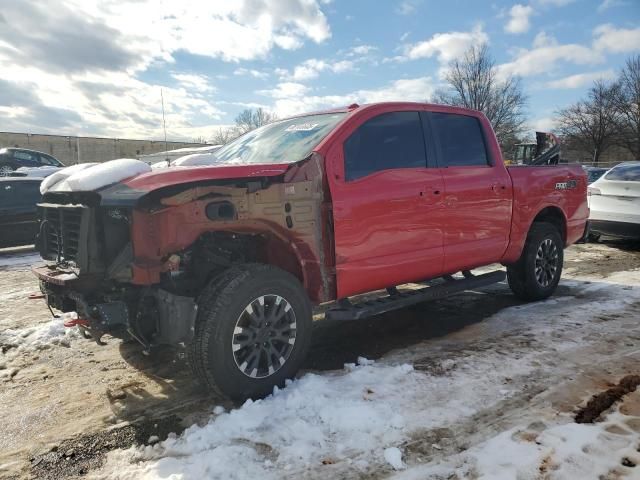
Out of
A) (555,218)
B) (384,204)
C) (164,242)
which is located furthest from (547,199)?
(164,242)

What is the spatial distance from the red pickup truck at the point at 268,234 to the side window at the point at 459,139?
2 cm

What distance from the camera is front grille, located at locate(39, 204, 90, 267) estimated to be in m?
3.19

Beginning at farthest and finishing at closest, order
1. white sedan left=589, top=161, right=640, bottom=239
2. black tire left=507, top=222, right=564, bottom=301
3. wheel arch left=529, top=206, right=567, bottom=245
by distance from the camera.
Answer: white sedan left=589, top=161, right=640, bottom=239, wheel arch left=529, top=206, right=567, bottom=245, black tire left=507, top=222, right=564, bottom=301

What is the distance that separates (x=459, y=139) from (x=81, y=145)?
43.5m

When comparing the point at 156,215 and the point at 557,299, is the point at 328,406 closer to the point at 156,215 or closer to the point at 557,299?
the point at 156,215

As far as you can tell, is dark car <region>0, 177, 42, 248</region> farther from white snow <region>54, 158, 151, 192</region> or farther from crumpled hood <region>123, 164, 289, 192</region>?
crumpled hood <region>123, 164, 289, 192</region>

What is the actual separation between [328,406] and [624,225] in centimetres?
808

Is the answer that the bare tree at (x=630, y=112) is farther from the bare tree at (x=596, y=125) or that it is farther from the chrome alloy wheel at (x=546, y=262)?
the chrome alloy wheel at (x=546, y=262)

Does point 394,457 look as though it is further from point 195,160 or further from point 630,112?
point 630,112

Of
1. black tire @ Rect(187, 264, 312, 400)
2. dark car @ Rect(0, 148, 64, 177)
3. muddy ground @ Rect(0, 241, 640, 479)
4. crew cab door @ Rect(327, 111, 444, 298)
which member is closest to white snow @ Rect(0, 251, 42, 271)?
muddy ground @ Rect(0, 241, 640, 479)

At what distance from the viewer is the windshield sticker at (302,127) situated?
4.15 m

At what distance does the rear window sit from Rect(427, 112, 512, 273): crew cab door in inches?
215

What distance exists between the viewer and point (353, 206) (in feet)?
12.3

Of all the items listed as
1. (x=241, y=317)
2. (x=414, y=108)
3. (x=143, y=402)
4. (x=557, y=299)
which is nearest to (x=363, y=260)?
(x=241, y=317)
